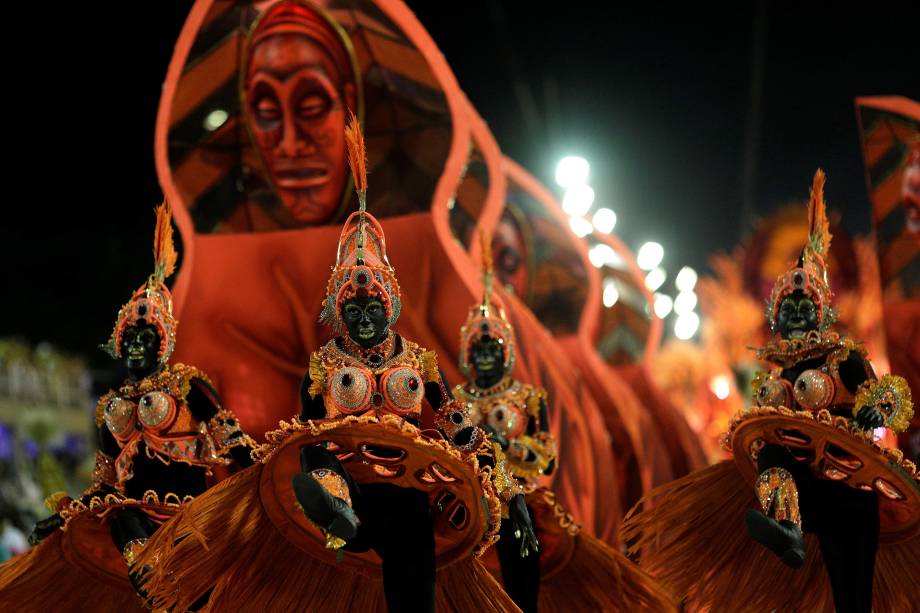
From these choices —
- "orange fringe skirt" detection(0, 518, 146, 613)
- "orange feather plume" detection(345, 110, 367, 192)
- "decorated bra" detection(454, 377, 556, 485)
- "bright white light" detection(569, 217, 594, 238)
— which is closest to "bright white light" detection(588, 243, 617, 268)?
"bright white light" detection(569, 217, 594, 238)

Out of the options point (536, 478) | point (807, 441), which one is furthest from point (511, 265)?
point (807, 441)

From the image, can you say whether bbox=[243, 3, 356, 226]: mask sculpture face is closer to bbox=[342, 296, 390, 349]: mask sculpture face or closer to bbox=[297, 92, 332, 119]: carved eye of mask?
bbox=[297, 92, 332, 119]: carved eye of mask

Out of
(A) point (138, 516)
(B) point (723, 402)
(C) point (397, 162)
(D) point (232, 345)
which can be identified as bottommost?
(B) point (723, 402)

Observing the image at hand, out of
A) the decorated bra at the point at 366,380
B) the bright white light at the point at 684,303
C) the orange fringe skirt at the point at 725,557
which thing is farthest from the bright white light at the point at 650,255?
the decorated bra at the point at 366,380

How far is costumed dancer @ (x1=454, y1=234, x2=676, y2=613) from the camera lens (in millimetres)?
6852

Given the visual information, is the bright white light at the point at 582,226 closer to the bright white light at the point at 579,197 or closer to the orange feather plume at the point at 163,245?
the bright white light at the point at 579,197

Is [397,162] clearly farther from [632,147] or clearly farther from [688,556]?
[632,147]

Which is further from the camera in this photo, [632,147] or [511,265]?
[632,147]

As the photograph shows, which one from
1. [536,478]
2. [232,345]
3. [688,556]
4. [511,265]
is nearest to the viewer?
[688,556]

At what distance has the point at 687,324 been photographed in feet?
71.7

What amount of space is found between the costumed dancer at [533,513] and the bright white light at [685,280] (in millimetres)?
14789

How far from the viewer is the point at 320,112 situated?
25.9 ft

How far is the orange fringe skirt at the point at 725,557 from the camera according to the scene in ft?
21.9

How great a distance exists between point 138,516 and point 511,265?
537 centimetres
